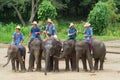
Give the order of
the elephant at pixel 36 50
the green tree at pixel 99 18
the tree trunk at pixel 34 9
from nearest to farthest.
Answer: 1. the elephant at pixel 36 50
2. the green tree at pixel 99 18
3. the tree trunk at pixel 34 9

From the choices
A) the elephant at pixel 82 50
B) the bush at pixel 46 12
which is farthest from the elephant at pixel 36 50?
the bush at pixel 46 12

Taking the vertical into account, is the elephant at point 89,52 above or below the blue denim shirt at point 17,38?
below

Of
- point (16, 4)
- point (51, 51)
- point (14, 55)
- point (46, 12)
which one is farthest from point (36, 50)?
point (16, 4)

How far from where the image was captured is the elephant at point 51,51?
643 inches

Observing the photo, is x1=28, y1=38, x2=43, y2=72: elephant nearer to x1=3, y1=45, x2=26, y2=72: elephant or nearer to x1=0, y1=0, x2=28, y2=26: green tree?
x1=3, y1=45, x2=26, y2=72: elephant

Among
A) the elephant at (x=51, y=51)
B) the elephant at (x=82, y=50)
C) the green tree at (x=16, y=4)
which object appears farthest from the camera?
the green tree at (x=16, y=4)

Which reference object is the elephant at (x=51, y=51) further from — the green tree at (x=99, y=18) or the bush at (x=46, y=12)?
the green tree at (x=99, y=18)

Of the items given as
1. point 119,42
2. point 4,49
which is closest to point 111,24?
point 119,42

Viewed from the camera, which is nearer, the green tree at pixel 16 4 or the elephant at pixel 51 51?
the elephant at pixel 51 51

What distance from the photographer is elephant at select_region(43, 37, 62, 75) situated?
53.6 ft

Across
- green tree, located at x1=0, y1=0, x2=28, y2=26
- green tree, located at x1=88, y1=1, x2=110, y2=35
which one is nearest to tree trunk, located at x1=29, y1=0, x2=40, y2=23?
green tree, located at x1=0, y1=0, x2=28, y2=26

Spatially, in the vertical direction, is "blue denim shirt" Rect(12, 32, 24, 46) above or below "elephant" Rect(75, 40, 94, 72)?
above

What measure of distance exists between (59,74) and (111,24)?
100 ft

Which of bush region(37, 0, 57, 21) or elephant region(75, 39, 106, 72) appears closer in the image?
elephant region(75, 39, 106, 72)
